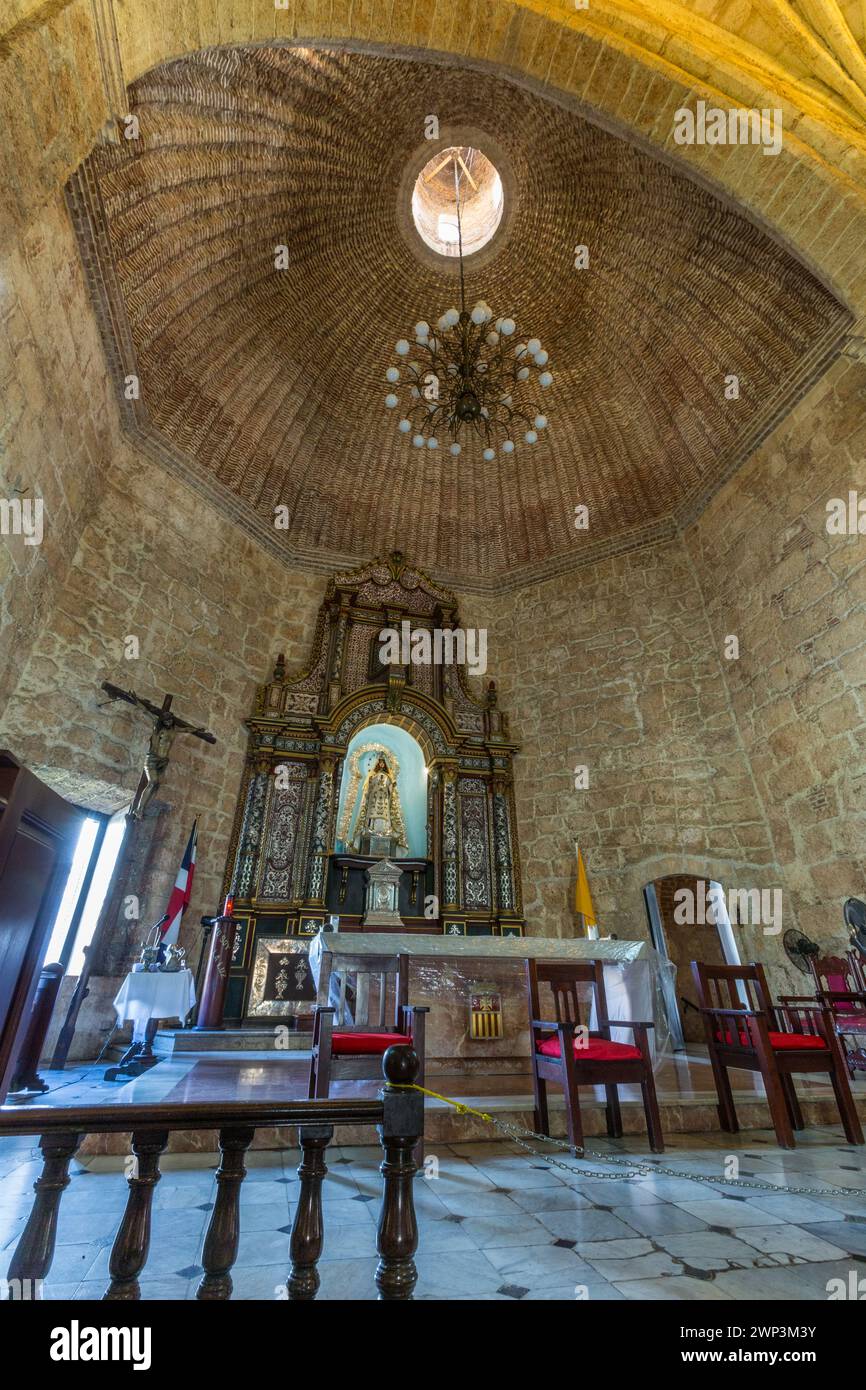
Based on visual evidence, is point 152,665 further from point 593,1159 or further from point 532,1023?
point 593,1159

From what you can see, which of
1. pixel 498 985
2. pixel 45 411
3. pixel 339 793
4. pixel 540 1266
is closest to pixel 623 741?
pixel 339 793

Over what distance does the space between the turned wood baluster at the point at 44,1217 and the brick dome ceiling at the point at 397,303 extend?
8.29 metres

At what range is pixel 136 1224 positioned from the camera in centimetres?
154

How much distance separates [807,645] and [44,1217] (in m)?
8.65

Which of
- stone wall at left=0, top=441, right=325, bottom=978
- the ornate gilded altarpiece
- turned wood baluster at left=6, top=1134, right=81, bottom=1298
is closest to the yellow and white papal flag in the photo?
the ornate gilded altarpiece

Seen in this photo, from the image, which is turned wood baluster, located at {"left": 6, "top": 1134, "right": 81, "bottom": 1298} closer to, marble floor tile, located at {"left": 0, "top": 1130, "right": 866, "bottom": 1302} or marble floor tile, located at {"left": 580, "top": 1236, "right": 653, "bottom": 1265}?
marble floor tile, located at {"left": 0, "top": 1130, "right": 866, "bottom": 1302}

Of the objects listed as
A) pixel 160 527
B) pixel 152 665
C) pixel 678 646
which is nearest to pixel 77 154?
pixel 160 527

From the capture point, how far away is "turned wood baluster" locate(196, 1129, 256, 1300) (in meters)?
1.53

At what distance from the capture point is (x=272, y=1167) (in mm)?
3385

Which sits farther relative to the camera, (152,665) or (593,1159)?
(152,665)

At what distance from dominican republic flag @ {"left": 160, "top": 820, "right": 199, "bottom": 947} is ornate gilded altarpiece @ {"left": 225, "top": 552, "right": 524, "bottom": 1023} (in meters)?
0.77

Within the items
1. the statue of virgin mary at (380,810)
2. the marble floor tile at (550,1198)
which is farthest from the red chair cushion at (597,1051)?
the statue of virgin mary at (380,810)

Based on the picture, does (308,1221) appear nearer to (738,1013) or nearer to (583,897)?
(738,1013)
